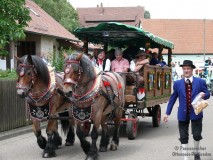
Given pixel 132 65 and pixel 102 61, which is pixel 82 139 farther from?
pixel 102 61

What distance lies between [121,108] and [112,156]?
1.43 m

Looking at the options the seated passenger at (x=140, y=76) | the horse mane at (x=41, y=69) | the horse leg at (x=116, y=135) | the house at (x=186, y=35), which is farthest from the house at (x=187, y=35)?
the horse mane at (x=41, y=69)

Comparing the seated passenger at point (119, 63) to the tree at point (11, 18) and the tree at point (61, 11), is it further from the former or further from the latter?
the tree at point (61, 11)

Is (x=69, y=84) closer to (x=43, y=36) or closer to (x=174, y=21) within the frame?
(x=43, y=36)

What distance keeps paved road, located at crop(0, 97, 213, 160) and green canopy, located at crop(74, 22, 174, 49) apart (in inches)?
94.2

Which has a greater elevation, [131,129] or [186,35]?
[186,35]

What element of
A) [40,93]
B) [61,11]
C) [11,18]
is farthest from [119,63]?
[61,11]

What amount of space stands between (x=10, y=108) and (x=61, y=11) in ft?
110

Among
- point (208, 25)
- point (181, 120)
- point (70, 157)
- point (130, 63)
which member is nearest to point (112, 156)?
point (70, 157)

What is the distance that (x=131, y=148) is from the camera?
9.48 metres

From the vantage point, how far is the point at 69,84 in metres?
7.56

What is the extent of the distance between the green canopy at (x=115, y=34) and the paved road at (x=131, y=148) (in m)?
2.39

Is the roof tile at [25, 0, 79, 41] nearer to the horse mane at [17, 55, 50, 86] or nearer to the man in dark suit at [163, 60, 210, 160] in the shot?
the horse mane at [17, 55, 50, 86]

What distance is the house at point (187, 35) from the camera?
2286 inches
